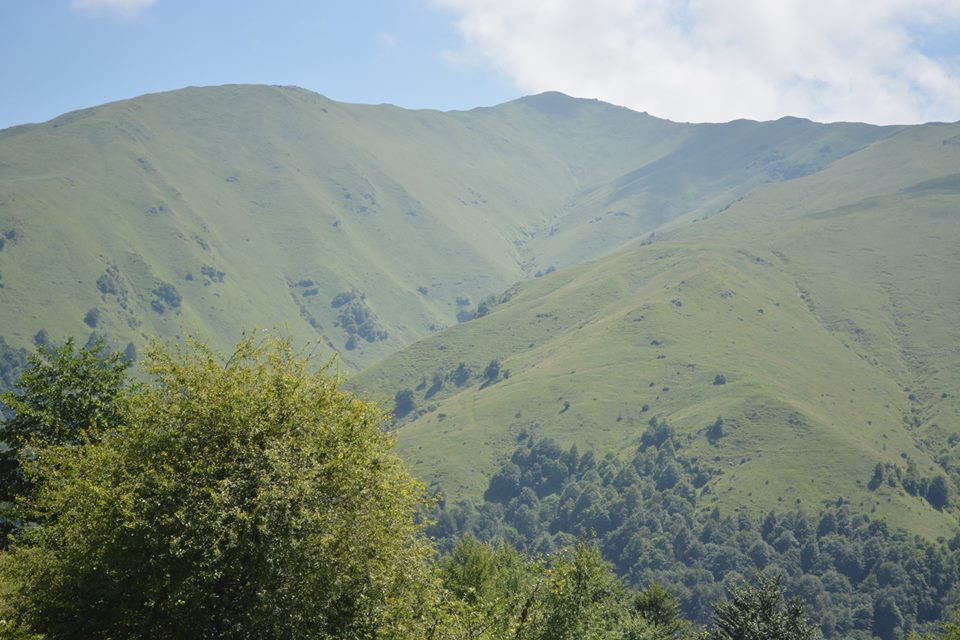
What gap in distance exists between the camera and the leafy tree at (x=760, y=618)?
80750 millimetres

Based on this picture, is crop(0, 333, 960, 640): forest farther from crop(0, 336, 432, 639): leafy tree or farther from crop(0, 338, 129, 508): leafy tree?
crop(0, 338, 129, 508): leafy tree

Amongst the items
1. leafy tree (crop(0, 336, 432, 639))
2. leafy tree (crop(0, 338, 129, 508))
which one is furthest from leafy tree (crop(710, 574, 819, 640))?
leafy tree (crop(0, 338, 129, 508))

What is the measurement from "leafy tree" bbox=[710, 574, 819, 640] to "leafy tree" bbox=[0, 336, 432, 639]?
60036 millimetres

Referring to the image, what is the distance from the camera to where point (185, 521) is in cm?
2825

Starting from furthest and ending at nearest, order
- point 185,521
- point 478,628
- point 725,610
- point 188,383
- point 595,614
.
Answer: point 725,610 → point 595,614 → point 478,628 → point 188,383 → point 185,521

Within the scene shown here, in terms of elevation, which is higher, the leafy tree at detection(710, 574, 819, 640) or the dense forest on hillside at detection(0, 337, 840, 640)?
the dense forest on hillside at detection(0, 337, 840, 640)

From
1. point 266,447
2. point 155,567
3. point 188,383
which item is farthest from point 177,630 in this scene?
point 188,383

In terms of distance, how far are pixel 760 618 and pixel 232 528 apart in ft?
236

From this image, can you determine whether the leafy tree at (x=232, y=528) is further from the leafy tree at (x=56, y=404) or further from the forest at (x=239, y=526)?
the leafy tree at (x=56, y=404)

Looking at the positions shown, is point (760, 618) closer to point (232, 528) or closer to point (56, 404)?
point (56, 404)

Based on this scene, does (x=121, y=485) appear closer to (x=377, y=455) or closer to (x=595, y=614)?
(x=377, y=455)

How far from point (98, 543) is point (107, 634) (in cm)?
331

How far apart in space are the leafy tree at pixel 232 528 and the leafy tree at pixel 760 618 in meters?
60.0

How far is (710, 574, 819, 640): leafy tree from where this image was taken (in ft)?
265
